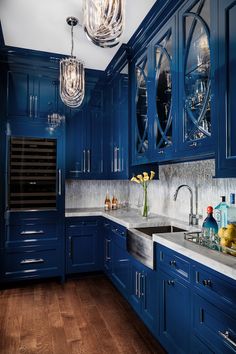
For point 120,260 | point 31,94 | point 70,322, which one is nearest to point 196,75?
point 120,260

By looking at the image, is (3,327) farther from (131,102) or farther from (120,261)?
(131,102)

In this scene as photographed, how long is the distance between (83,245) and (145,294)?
146 centimetres

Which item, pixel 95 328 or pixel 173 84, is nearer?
pixel 173 84

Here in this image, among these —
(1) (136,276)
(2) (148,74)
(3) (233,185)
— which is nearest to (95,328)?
(1) (136,276)

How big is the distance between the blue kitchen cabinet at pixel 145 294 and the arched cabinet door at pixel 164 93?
1018 mm

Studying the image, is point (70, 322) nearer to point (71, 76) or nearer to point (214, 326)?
point (214, 326)

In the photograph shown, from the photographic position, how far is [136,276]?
2.39 m

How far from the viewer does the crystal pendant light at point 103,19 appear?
124cm

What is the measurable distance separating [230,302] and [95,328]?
1516mm

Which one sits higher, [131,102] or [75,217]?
[131,102]

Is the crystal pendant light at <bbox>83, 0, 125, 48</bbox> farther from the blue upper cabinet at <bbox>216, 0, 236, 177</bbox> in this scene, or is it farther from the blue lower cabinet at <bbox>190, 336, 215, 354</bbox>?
the blue lower cabinet at <bbox>190, 336, 215, 354</bbox>

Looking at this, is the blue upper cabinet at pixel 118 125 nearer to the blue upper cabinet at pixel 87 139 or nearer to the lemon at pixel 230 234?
the blue upper cabinet at pixel 87 139

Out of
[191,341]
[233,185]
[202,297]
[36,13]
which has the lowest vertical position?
[191,341]

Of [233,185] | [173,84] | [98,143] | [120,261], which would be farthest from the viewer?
[98,143]
